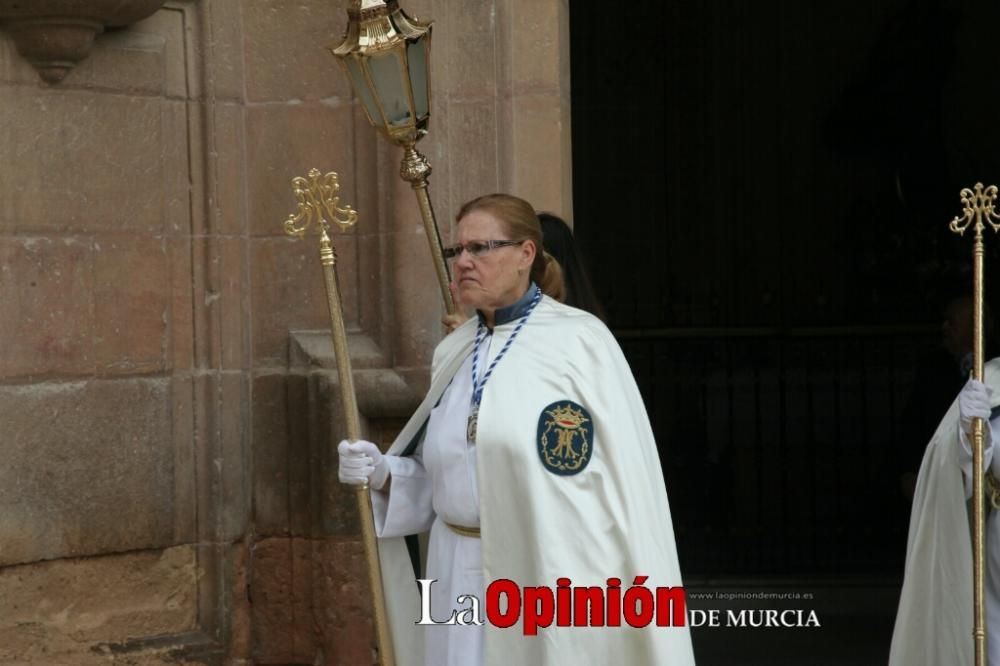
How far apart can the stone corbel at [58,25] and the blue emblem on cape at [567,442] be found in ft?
7.53

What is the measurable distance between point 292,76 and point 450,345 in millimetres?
1823

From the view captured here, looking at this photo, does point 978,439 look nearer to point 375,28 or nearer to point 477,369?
point 477,369

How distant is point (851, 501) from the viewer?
411 inches

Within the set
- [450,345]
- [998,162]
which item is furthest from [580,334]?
[998,162]

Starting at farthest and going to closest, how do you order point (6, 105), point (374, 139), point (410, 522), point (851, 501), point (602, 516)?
point (851, 501), point (374, 139), point (6, 105), point (410, 522), point (602, 516)

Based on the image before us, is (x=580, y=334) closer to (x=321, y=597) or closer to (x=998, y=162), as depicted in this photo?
(x=321, y=597)

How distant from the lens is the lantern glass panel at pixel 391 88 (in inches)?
210

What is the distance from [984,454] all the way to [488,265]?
1591 millimetres

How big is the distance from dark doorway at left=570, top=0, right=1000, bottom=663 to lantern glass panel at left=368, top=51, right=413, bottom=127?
511 cm

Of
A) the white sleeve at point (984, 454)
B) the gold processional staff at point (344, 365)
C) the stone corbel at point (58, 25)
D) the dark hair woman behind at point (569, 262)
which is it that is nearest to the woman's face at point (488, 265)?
the gold processional staff at point (344, 365)

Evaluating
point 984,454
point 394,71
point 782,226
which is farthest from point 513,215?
point 782,226

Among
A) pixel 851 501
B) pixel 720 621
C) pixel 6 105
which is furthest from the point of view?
pixel 851 501

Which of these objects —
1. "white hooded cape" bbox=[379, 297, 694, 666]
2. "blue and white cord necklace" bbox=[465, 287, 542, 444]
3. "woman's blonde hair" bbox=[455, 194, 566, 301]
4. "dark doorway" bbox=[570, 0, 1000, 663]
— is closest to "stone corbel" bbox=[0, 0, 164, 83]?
"woman's blonde hair" bbox=[455, 194, 566, 301]

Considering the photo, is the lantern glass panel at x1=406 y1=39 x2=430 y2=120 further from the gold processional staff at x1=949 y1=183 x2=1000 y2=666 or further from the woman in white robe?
the gold processional staff at x1=949 y1=183 x2=1000 y2=666
